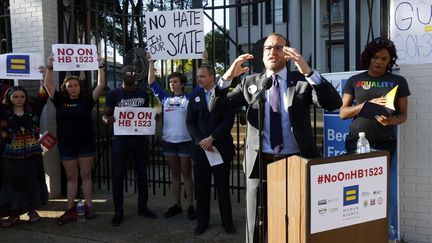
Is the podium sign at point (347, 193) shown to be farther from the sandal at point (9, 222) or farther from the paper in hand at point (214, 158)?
the sandal at point (9, 222)

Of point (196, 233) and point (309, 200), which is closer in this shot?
point (309, 200)

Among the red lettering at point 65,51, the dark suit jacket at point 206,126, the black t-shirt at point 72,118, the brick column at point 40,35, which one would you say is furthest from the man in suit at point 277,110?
the brick column at point 40,35

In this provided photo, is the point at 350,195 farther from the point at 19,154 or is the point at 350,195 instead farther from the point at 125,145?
the point at 19,154

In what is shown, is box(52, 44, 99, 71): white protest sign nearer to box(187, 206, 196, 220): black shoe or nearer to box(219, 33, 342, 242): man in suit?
box(187, 206, 196, 220): black shoe

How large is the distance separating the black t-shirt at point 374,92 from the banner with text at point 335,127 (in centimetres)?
41

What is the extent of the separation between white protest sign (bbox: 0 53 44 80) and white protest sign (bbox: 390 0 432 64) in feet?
14.1

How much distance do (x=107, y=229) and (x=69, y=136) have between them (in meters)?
1.20

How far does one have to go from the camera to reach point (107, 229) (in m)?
4.95

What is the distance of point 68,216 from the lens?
5234 millimetres

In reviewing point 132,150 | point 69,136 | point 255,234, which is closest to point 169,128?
point 132,150

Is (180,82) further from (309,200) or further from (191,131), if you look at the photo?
(309,200)

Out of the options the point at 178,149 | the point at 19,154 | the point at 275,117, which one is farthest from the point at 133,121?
the point at 275,117

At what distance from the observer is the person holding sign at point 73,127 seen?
5145 mm

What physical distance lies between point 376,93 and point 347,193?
1.68 m
